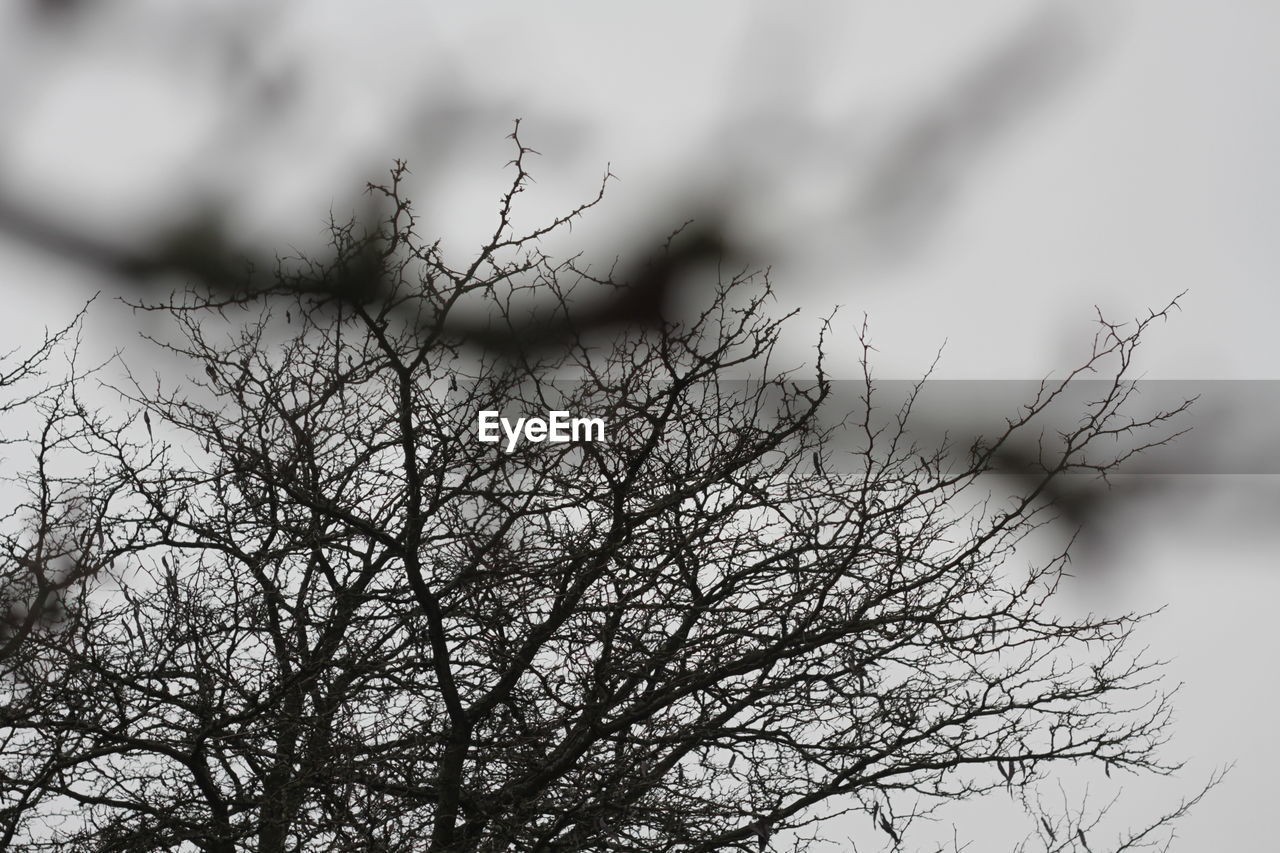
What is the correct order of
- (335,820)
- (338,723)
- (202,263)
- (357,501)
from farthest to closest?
(357,501) → (338,723) → (335,820) → (202,263)

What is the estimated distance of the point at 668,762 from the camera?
7.14m

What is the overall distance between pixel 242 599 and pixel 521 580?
6.52ft

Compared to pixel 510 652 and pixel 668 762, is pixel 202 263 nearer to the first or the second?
pixel 510 652

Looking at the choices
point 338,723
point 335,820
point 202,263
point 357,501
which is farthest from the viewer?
point 357,501

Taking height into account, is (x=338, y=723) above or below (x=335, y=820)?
above

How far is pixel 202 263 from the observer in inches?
15.6

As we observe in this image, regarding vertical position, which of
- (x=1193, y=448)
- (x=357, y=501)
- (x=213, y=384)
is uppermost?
(x=213, y=384)

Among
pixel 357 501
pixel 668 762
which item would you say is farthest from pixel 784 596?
pixel 357 501

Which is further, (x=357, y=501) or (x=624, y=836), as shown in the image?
(x=357, y=501)

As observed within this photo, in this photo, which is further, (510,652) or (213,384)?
(213,384)

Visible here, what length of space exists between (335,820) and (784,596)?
289 cm

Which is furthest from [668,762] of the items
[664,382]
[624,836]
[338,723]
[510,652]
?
[664,382]

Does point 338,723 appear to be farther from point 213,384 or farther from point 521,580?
point 213,384

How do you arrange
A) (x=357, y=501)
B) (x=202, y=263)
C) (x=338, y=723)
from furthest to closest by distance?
(x=357, y=501) → (x=338, y=723) → (x=202, y=263)
